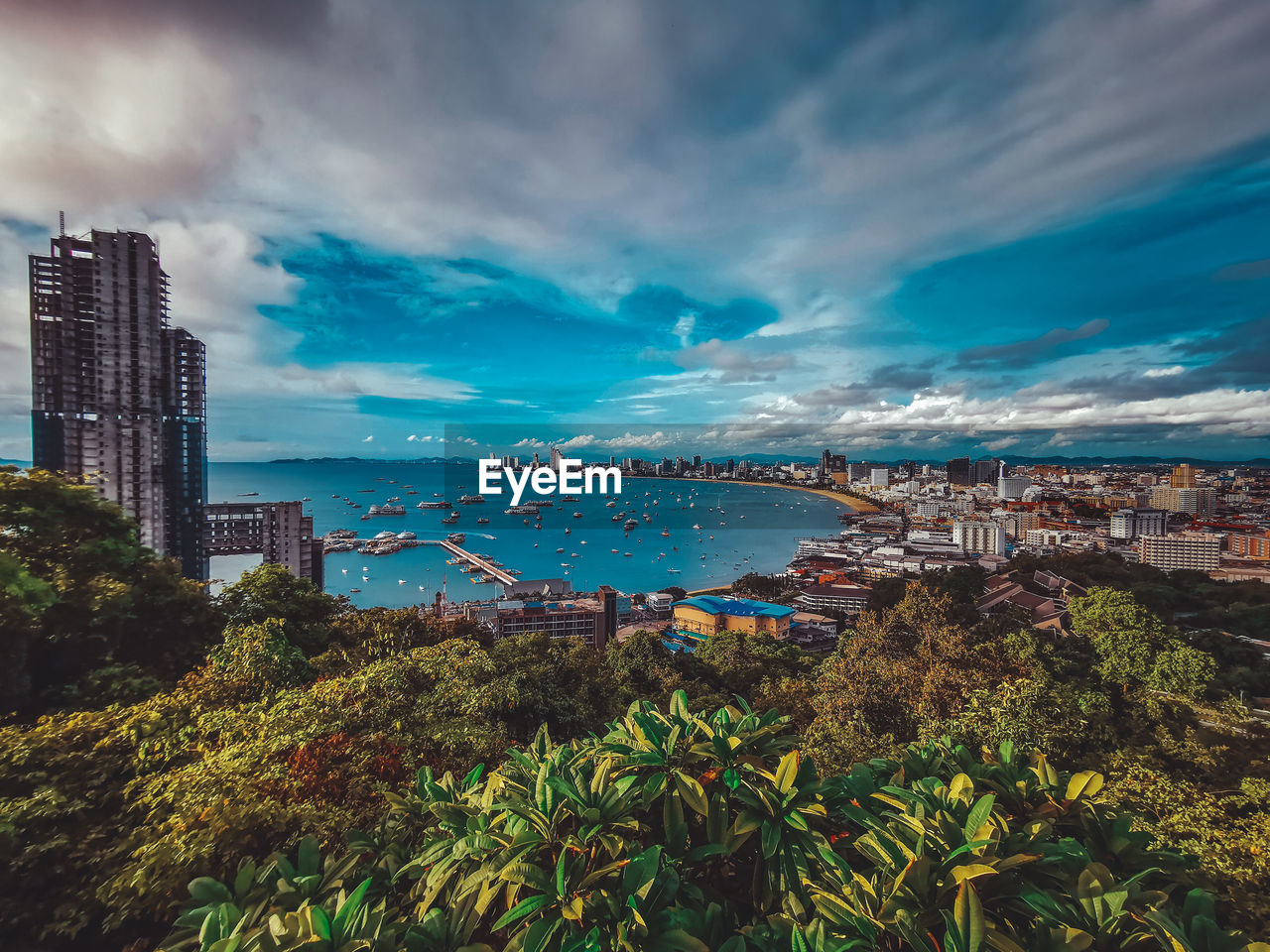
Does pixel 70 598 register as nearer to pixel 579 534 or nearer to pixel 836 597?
pixel 836 597

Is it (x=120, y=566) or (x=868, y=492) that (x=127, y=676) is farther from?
(x=868, y=492)

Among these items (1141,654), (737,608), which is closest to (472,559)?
(737,608)

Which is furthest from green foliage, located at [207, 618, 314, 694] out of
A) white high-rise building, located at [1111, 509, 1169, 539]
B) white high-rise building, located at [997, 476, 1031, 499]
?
white high-rise building, located at [997, 476, 1031, 499]

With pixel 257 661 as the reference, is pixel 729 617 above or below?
below

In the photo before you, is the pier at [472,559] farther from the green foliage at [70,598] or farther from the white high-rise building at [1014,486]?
the white high-rise building at [1014,486]

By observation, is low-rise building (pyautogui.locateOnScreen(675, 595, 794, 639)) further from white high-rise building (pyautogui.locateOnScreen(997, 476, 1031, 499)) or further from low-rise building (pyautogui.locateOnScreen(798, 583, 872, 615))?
white high-rise building (pyautogui.locateOnScreen(997, 476, 1031, 499))
